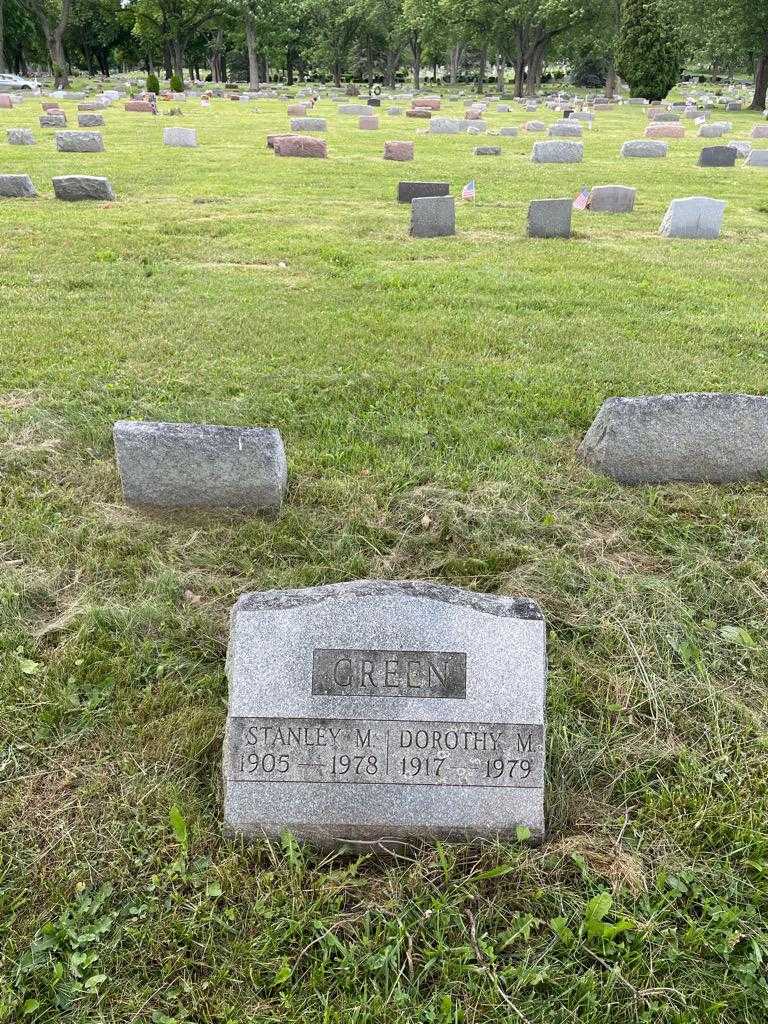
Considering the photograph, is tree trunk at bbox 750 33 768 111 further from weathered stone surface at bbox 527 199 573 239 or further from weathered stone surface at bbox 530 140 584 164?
weathered stone surface at bbox 527 199 573 239

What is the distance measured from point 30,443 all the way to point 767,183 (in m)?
16.9

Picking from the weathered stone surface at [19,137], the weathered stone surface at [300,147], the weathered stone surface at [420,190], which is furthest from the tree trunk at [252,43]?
the weathered stone surface at [420,190]

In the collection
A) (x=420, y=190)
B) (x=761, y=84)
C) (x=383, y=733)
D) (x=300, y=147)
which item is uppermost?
(x=761, y=84)

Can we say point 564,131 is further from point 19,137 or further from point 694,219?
point 19,137

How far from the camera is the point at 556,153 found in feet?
58.4

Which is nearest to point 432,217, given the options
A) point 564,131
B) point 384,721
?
point 384,721

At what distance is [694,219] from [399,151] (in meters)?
9.58

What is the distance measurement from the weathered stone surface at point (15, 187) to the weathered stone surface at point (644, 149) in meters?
15.3

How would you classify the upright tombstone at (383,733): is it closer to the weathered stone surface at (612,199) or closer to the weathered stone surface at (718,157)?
the weathered stone surface at (612,199)

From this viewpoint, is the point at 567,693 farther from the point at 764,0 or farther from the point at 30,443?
the point at 764,0

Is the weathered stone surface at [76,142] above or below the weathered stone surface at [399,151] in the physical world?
above

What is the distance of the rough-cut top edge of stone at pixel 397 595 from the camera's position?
94.3 inches

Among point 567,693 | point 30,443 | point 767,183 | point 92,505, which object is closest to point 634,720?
point 567,693

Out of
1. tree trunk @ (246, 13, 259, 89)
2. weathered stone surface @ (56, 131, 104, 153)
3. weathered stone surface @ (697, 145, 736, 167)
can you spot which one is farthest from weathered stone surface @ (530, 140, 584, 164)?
tree trunk @ (246, 13, 259, 89)
